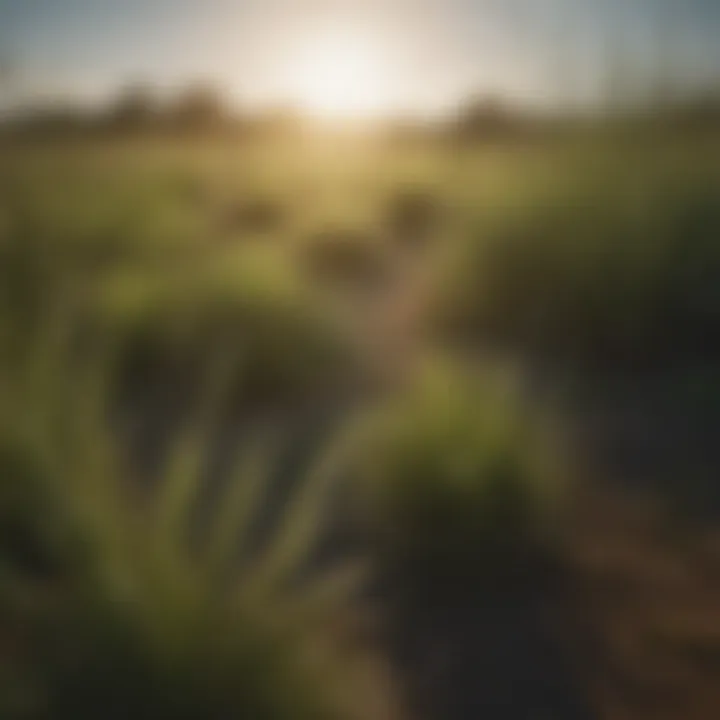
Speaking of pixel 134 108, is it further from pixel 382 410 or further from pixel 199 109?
pixel 382 410

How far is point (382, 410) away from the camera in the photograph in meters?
1.00

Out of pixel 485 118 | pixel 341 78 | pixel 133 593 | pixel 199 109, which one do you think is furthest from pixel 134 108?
pixel 133 593

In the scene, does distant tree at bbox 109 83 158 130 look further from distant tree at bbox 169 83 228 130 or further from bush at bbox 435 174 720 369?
bush at bbox 435 174 720 369

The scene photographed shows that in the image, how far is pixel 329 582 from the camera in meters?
0.90

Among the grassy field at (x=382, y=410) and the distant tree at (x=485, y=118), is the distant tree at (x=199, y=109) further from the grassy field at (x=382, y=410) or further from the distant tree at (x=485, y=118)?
the distant tree at (x=485, y=118)

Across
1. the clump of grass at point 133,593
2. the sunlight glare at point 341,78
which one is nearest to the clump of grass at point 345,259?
the sunlight glare at point 341,78

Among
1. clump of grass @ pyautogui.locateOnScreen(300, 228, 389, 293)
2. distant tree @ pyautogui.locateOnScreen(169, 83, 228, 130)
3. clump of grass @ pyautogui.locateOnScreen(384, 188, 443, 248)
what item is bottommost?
clump of grass @ pyautogui.locateOnScreen(300, 228, 389, 293)

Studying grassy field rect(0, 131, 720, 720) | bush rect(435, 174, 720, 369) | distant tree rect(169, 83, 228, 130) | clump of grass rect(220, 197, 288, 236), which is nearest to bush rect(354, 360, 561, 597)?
grassy field rect(0, 131, 720, 720)

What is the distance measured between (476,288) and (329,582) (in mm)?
309

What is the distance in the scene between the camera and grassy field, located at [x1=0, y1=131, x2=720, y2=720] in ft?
2.80

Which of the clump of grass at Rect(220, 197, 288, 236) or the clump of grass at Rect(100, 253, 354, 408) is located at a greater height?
the clump of grass at Rect(220, 197, 288, 236)

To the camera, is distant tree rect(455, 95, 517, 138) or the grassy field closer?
the grassy field

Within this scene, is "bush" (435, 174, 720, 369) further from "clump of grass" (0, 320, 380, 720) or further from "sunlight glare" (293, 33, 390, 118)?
"clump of grass" (0, 320, 380, 720)

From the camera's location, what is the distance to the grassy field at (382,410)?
2.80 ft
